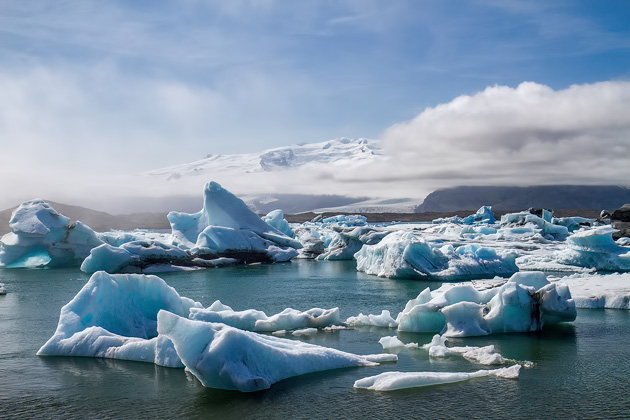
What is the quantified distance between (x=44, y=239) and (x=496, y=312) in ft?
72.5

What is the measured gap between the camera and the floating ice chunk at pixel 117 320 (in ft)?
30.1

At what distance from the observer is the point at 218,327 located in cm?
805

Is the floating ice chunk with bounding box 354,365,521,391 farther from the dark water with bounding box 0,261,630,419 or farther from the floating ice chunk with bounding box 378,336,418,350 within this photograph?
the floating ice chunk with bounding box 378,336,418,350

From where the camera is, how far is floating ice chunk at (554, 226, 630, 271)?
826 inches

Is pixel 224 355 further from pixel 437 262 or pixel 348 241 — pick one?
pixel 348 241

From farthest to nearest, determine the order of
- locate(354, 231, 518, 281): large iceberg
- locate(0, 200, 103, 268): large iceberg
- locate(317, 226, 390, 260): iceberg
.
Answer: locate(317, 226, 390, 260): iceberg < locate(0, 200, 103, 268): large iceberg < locate(354, 231, 518, 281): large iceberg

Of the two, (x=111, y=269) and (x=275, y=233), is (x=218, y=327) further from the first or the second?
(x=275, y=233)

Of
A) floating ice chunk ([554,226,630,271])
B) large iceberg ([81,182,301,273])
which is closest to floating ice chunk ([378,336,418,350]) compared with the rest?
floating ice chunk ([554,226,630,271])

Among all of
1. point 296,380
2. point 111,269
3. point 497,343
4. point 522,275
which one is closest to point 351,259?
point 111,269

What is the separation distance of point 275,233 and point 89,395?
2339 cm

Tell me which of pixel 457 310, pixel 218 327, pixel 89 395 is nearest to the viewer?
pixel 89 395

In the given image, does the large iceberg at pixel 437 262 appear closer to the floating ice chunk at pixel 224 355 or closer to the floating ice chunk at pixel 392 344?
the floating ice chunk at pixel 392 344

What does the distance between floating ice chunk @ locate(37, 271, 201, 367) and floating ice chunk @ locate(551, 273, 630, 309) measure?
8920 millimetres

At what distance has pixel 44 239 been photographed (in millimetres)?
26453
